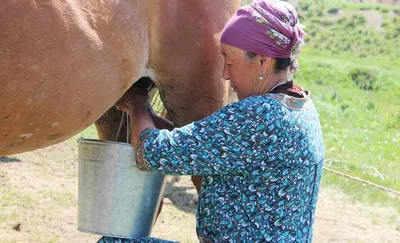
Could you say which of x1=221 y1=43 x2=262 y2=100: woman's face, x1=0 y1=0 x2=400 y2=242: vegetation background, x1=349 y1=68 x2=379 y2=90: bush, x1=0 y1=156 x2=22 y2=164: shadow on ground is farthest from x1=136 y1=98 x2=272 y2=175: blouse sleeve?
x1=349 y1=68 x2=379 y2=90: bush

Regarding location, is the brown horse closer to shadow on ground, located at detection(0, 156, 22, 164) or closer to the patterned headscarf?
the patterned headscarf

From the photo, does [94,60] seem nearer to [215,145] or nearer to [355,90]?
[215,145]

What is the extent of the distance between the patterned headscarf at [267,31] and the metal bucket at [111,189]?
571 millimetres

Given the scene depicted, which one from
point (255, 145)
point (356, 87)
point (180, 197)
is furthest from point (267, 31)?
point (356, 87)

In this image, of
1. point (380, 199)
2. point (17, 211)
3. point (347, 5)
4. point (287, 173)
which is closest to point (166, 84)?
point (287, 173)

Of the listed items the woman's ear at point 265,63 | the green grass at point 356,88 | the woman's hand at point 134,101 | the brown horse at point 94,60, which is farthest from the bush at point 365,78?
the woman's ear at point 265,63

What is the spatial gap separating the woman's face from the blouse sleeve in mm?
127

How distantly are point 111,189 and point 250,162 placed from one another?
0.56 meters

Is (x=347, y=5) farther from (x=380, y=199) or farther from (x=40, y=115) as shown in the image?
(x=40, y=115)

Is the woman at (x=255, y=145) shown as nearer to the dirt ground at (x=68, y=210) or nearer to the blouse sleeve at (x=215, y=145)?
the blouse sleeve at (x=215, y=145)

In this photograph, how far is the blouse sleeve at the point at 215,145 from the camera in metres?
1.78

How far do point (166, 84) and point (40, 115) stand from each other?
2.49 ft

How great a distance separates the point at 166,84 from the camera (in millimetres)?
2609

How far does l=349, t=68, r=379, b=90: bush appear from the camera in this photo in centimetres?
1756
